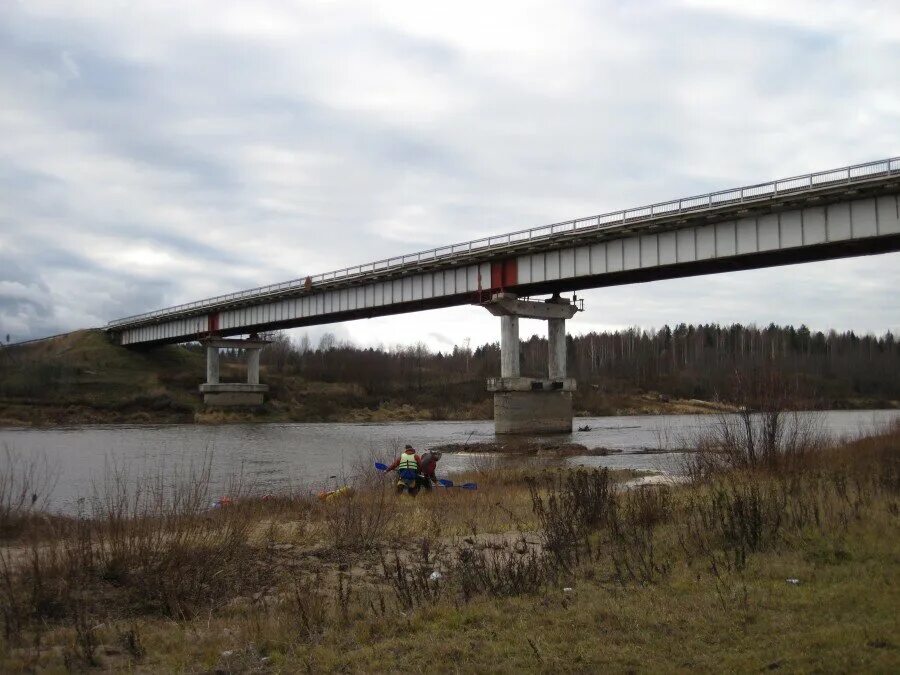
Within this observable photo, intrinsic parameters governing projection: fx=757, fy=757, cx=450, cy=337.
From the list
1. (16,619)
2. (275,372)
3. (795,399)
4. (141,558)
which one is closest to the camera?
(16,619)

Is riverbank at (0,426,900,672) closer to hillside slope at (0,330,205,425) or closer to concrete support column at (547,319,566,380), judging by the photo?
concrete support column at (547,319,566,380)

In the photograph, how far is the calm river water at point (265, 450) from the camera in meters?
30.3

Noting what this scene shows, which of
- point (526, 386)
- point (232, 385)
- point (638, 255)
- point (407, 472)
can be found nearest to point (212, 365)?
point (232, 385)

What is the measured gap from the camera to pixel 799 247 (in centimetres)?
3694

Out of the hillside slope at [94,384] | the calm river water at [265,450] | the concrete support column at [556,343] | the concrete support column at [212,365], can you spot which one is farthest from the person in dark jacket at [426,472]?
the concrete support column at [212,365]

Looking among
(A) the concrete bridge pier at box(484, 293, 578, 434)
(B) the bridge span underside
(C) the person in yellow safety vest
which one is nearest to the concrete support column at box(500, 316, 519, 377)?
(A) the concrete bridge pier at box(484, 293, 578, 434)

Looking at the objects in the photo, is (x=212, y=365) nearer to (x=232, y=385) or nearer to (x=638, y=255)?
(x=232, y=385)

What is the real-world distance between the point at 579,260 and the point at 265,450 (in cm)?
2286

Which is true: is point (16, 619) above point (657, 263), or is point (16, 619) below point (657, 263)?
below

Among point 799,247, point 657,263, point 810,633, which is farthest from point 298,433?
point 810,633

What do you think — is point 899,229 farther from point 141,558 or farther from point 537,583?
point 141,558

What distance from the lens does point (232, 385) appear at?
8644cm

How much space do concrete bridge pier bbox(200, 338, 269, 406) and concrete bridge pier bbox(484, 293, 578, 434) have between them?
41.6 metres

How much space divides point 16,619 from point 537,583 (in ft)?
18.6
